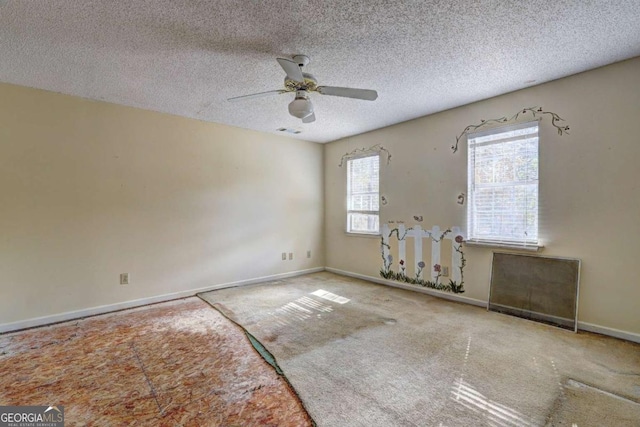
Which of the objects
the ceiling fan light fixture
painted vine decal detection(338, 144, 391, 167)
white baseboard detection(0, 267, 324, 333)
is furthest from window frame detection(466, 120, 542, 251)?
white baseboard detection(0, 267, 324, 333)

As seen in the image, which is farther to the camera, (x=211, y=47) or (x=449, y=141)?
(x=449, y=141)

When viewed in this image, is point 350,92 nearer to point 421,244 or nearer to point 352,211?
point 421,244

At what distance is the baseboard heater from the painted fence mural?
0.45 meters

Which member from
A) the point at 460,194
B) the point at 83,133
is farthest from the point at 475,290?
the point at 83,133

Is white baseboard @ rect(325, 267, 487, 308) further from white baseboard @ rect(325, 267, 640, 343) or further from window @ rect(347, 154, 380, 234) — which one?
window @ rect(347, 154, 380, 234)

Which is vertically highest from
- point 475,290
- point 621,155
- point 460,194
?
point 621,155

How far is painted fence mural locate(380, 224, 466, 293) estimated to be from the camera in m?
3.83

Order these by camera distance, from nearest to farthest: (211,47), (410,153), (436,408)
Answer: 1. (436,408)
2. (211,47)
3. (410,153)

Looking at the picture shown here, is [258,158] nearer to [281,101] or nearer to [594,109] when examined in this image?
[281,101]

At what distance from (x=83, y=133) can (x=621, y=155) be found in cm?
563

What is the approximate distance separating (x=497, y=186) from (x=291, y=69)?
9.10 ft

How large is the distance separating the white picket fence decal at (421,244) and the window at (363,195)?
35 cm

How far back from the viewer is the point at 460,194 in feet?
12.5

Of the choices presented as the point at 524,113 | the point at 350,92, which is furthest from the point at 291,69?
the point at 524,113
